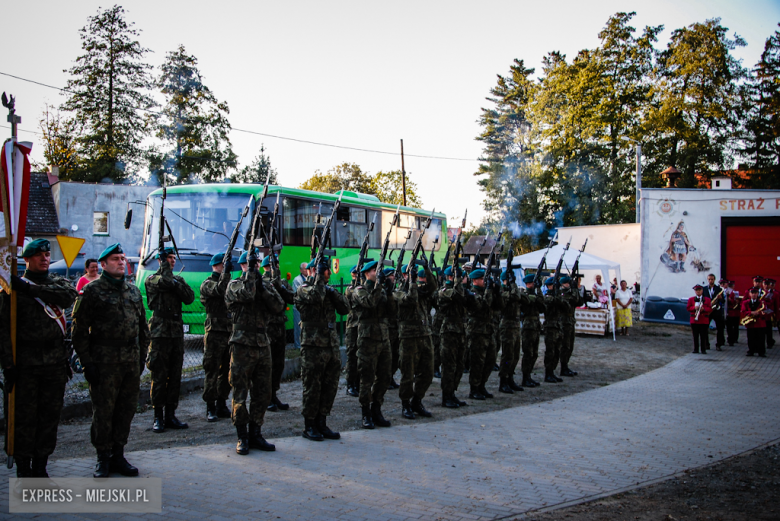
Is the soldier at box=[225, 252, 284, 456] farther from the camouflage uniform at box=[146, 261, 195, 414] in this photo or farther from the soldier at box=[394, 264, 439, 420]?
the soldier at box=[394, 264, 439, 420]

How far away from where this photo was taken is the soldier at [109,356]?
16.1ft

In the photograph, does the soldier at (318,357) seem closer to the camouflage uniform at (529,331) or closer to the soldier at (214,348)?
the soldier at (214,348)

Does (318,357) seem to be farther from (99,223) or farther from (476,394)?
(99,223)

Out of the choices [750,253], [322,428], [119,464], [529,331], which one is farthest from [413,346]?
[750,253]

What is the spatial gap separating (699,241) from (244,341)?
68.8 ft

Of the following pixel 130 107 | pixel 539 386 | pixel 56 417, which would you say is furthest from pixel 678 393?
pixel 130 107

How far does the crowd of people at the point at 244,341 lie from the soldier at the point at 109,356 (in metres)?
0.01

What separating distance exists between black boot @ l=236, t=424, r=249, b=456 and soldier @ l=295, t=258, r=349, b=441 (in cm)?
78

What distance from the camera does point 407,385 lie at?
24.9 feet

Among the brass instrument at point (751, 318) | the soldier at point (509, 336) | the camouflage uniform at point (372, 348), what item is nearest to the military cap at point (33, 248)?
the camouflage uniform at point (372, 348)

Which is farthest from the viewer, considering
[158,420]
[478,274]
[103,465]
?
[478,274]

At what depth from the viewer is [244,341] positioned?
19.3ft

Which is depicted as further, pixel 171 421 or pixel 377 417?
pixel 377 417

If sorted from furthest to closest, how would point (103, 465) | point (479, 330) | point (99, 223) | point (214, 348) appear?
point (99, 223) < point (479, 330) < point (214, 348) < point (103, 465)
